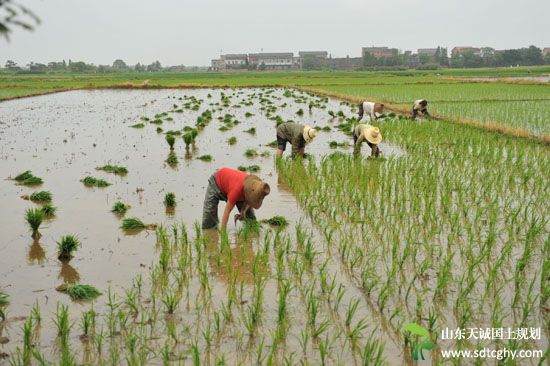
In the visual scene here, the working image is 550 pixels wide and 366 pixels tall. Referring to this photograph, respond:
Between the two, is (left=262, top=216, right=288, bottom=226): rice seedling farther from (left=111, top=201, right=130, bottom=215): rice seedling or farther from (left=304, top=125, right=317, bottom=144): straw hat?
(left=304, top=125, right=317, bottom=144): straw hat

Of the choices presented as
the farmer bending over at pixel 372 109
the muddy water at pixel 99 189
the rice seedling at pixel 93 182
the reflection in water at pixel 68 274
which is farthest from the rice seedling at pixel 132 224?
the farmer bending over at pixel 372 109

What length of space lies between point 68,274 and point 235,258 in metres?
1.66

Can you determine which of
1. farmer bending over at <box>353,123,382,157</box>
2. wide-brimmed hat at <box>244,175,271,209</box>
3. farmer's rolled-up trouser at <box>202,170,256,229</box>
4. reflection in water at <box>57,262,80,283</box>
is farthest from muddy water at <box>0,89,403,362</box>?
farmer bending over at <box>353,123,382,157</box>

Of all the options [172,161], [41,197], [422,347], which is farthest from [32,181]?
[422,347]

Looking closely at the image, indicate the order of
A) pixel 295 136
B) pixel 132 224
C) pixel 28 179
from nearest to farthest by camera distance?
pixel 132 224, pixel 28 179, pixel 295 136

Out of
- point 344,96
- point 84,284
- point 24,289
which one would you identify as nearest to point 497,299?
point 84,284

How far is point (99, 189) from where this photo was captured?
7.83m

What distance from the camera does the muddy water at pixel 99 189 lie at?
15.1 feet

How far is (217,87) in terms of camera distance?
36875 mm

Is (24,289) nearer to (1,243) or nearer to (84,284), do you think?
(84,284)

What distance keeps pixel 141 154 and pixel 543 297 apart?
29.6ft

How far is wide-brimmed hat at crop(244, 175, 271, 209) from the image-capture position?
464 cm

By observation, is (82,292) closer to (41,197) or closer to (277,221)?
(277,221)

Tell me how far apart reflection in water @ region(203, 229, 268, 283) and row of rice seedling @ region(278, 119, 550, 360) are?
0.98 meters
